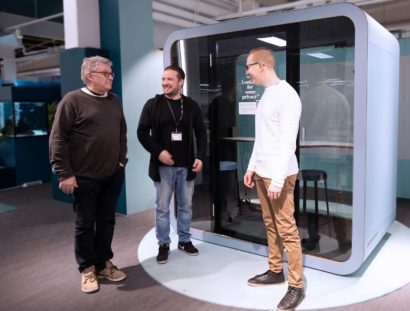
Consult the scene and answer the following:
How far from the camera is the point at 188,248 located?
3.56m

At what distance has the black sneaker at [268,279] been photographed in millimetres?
2910

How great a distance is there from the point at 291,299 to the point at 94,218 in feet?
4.85

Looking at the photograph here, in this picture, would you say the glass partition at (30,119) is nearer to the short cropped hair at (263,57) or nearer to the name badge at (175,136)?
the name badge at (175,136)

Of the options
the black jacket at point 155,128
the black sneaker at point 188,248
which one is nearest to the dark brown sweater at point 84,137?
the black jacket at point 155,128

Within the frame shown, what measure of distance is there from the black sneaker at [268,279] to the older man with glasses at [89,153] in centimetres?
115

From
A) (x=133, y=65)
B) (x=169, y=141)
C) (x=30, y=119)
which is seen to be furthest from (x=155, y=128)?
(x=30, y=119)

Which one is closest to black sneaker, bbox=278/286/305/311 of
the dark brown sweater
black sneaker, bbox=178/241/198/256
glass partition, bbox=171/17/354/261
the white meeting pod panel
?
the white meeting pod panel

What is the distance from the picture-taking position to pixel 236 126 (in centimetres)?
386

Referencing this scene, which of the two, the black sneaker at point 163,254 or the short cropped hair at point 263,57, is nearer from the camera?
the short cropped hair at point 263,57

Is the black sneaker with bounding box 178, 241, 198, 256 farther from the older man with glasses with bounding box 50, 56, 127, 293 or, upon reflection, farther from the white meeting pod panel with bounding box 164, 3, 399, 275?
the older man with glasses with bounding box 50, 56, 127, 293

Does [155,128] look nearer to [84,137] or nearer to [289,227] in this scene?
[84,137]

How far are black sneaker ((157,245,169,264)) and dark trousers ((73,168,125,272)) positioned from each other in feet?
1.54

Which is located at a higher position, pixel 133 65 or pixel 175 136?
pixel 133 65

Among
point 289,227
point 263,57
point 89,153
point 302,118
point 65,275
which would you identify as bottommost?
point 65,275
